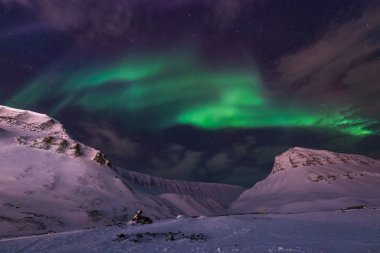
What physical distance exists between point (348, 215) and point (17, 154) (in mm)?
110913

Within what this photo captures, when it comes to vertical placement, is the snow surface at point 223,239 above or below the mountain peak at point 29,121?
below

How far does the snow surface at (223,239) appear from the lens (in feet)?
70.2

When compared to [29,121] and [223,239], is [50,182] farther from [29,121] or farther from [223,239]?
[223,239]

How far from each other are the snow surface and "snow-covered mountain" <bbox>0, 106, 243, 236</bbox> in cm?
3525

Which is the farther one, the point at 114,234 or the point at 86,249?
the point at 114,234

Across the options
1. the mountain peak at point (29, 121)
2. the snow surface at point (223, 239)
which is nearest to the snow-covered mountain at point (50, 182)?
the mountain peak at point (29, 121)

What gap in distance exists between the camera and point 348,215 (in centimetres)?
3969

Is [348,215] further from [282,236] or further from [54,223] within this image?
[54,223]

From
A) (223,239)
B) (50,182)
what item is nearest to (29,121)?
(50,182)

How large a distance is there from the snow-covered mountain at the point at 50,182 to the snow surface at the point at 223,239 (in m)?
35.3

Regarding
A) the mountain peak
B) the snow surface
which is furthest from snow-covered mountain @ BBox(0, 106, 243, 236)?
the snow surface

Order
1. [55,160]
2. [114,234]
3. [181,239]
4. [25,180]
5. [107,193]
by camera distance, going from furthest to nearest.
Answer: [55,160]
[107,193]
[25,180]
[114,234]
[181,239]

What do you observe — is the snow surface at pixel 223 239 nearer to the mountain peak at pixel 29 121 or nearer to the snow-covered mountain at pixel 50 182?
the snow-covered mountain at pixel 50 182

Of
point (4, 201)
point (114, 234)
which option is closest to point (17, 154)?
point (4, 201)
